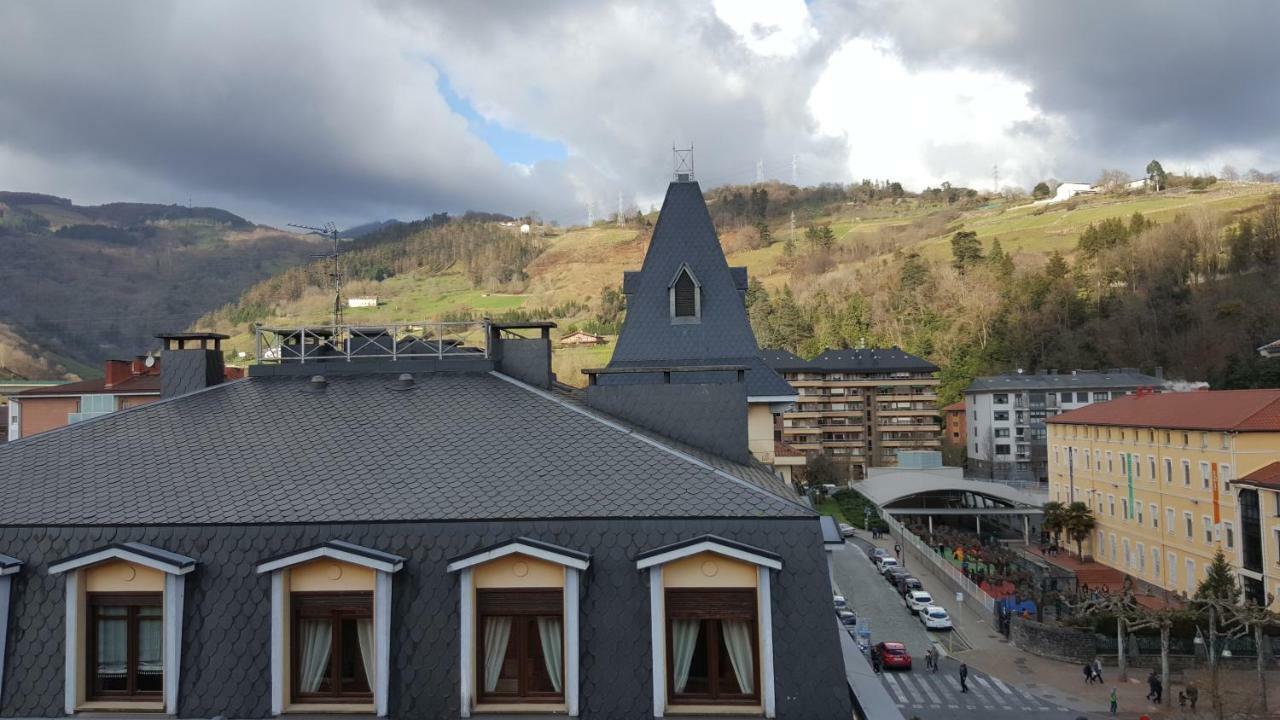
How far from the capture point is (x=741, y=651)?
36.7 ft

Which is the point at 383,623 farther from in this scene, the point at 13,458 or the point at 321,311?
the point at 321,311

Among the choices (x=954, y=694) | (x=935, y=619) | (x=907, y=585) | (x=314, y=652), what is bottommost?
(x=954, y=694)

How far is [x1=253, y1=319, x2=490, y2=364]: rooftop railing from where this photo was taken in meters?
16.9

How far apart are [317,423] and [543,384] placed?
4.98 m

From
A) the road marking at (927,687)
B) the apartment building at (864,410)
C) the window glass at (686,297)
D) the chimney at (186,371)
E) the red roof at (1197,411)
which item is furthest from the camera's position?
the apartment building at (864,410)

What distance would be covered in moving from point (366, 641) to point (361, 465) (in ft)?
9.38

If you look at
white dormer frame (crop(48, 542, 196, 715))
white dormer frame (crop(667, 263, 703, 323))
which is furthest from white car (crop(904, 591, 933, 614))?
white dormer frame (crop(48, 542, 196, 715))

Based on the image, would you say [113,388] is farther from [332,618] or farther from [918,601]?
[918,601]

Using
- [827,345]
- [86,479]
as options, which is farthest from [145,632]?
[827,345]

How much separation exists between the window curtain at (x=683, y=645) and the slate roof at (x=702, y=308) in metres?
13.9

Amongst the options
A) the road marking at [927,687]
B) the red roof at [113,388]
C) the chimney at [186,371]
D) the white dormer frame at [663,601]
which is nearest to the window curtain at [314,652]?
the white dormer frame at [663,601]

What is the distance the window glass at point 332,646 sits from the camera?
1130cm

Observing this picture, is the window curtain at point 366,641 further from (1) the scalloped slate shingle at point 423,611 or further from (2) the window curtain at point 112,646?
(2) the window curtain at point 112,646

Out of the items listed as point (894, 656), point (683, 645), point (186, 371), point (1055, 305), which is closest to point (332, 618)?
point (683, 645)
